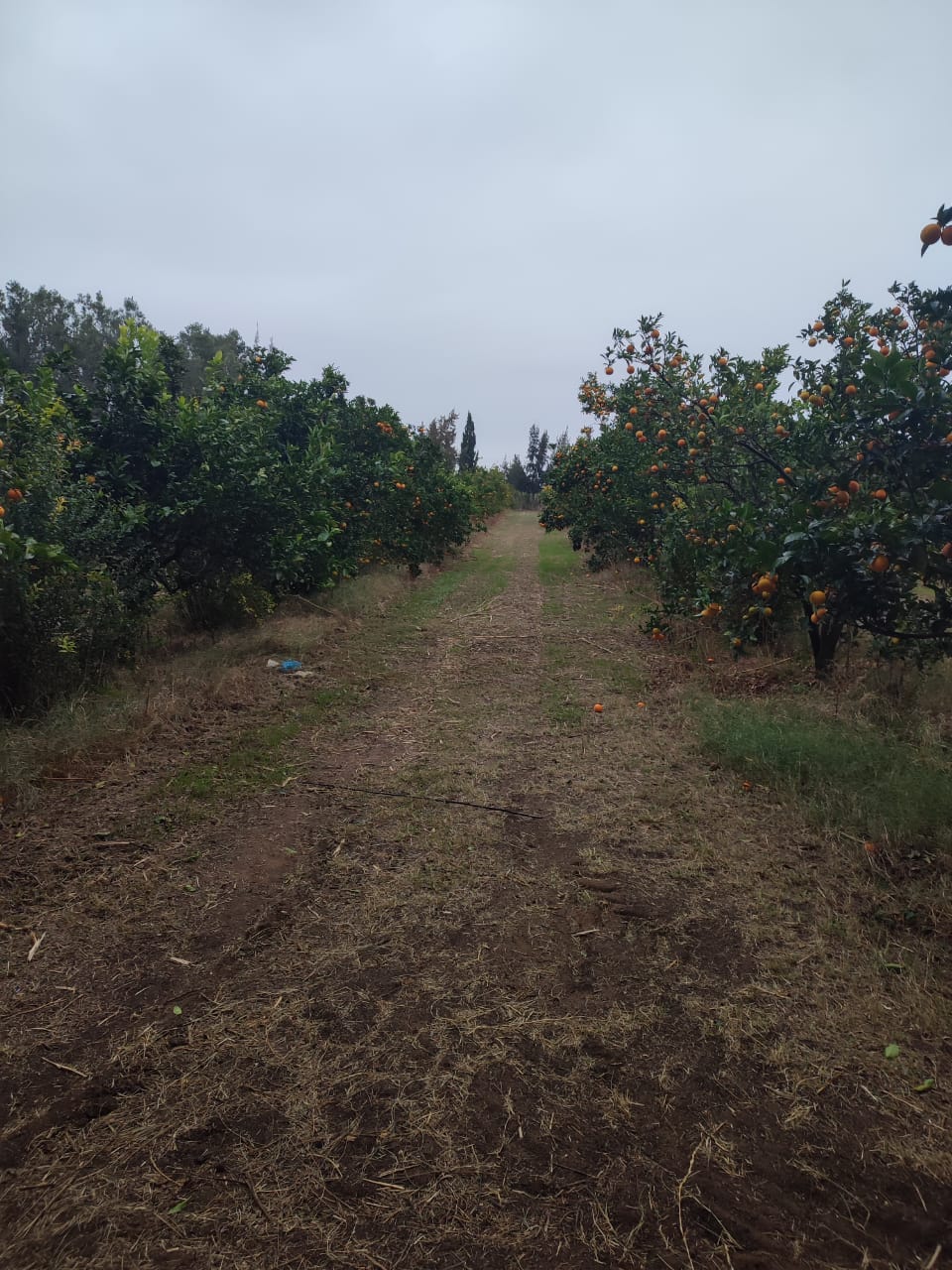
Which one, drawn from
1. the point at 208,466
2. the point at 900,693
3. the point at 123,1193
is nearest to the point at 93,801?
the point at 123,1193

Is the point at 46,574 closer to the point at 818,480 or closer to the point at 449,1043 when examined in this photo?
the point at 449,1043

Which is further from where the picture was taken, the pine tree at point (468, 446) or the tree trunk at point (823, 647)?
the pine tree at point (468, 446)

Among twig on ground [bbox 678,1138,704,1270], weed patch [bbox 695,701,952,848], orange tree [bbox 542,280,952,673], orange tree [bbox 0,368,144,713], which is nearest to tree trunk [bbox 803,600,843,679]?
orange tree [bbox 542,280,952,673]

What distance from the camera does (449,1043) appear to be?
2494 millimetres

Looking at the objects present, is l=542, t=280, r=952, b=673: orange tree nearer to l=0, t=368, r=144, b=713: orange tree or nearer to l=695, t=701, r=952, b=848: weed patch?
l=695, t=701, r=952, b=848: weed patch

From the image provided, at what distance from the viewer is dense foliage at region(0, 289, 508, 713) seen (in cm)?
534

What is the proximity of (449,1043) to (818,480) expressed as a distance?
3.92 metres

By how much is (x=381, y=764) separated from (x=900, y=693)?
13.8 feet

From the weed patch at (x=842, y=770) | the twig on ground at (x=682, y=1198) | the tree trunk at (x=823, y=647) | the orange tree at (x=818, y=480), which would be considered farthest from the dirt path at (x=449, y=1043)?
the tree trunk at (x=823, y=647)

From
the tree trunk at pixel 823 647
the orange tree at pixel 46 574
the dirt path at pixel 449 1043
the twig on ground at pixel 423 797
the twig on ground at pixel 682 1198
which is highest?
the orange tree at pixel 46 574

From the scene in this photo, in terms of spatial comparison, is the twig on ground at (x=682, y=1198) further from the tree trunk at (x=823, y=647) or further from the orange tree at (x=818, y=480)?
the tree trunk at (x=823, y=647)

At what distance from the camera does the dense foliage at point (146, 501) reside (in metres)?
5.34

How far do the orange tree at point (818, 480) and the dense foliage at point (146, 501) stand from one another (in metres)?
4.40

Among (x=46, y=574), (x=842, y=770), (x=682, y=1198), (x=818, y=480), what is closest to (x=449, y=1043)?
(x=682, y=1198)
